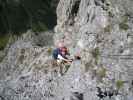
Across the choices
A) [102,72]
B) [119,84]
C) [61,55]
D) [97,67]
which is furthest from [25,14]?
[119,84]

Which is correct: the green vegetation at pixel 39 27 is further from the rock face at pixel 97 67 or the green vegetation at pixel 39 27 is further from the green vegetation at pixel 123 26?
the green vegetation at pixel 123 26

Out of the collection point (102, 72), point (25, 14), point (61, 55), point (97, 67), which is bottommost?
point (102, 72)

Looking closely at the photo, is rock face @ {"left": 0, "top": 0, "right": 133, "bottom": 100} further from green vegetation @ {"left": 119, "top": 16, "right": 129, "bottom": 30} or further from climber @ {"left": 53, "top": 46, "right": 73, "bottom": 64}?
climber @ {"left": 53, "top": 46, "right": 73, "bottom": 64}

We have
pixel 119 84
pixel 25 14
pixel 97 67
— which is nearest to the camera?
pixel 119 84

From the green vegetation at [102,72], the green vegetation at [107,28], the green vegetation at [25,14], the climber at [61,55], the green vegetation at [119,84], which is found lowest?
the green vegetation at [119,84]

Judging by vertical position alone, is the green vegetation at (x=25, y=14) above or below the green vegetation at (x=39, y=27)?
above

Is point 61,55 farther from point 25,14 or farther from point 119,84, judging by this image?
point 25,14

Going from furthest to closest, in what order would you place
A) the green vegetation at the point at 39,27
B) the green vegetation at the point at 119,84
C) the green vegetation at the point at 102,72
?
the green vegetation at the point at 39,27 < the green vegetation at the point at 102,72 < the green vegetation at the point at 119,84

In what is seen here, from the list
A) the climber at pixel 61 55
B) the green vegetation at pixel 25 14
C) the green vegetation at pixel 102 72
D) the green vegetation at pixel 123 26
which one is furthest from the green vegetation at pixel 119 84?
the green vegetation at pixel 25 14

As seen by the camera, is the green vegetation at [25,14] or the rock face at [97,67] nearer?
the rock face at [97,67]

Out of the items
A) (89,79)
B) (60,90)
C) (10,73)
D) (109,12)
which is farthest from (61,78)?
(10,73)

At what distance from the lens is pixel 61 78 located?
17.2 m

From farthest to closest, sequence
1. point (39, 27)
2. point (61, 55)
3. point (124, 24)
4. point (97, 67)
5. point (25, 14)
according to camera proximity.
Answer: point (25, 14), point (39, 27), point (61, 55), point (97, 67), point (124, 24)

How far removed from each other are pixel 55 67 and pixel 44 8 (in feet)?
56.0
